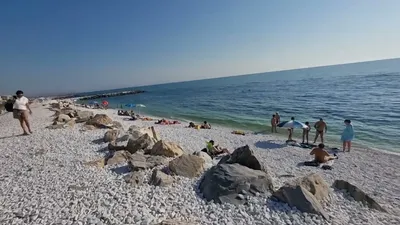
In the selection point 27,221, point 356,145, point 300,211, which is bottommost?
point 356,145

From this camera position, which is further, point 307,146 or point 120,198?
point 307,146

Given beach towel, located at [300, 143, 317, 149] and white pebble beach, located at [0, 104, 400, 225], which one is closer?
white pebble beach, located at [0, 104, 400, 225]

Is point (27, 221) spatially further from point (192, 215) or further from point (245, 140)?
point (245, 140)

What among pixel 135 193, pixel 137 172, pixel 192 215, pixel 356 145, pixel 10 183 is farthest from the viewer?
pixel 356 145

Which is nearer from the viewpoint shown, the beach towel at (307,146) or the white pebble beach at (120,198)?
the white pebble beach at (120,198)

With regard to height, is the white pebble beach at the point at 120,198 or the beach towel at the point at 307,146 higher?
the white pebble beach at the point at 120,198

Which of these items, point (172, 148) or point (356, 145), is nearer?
point (172, 148)

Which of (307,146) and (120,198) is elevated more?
(120,198)

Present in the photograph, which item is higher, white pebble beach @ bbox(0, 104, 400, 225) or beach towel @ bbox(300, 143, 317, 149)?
white pebble beach @ bbox(0, 104, 400, 225)

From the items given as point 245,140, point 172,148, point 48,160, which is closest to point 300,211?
point 172,148

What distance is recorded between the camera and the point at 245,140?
55.0 ft

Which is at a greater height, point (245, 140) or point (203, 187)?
point (203, 187)

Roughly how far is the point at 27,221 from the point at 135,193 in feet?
7.56

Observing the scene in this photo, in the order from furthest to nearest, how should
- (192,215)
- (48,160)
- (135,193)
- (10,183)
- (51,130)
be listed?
1. (51,130)
2. (48,160)
3. (10,183)
4. (135,193)
5. (192,215)
